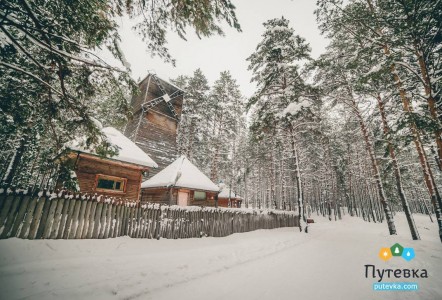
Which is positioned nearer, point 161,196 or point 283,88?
point 283,88

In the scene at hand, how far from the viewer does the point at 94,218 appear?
6.84m

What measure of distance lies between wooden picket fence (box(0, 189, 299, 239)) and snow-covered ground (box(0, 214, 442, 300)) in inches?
14.1

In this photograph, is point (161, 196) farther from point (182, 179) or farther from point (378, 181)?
point (378, 181)

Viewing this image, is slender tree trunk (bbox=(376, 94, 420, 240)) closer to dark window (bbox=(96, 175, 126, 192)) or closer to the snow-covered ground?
the snow-covered ground

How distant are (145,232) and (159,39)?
285 inches

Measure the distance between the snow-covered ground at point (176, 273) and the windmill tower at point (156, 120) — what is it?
574 inches

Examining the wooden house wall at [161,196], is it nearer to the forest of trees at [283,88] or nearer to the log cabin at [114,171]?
the log cabin at [114,171]

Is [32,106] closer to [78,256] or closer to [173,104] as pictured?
[78,256]

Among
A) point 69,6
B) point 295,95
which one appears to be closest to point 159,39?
point 69,6

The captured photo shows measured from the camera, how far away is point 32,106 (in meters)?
5.57

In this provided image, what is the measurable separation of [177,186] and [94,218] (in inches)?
362

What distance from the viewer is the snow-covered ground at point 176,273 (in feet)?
12.7

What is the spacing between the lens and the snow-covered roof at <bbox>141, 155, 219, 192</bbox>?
16245mm

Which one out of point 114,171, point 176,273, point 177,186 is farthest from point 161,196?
point 176,273
